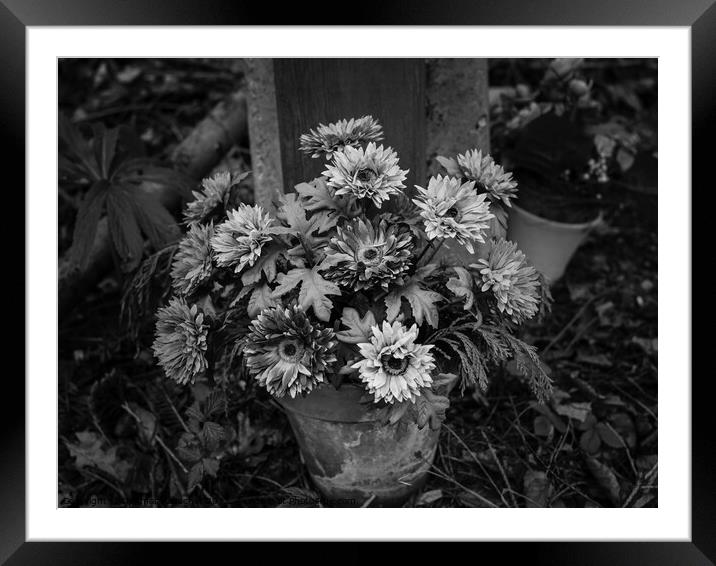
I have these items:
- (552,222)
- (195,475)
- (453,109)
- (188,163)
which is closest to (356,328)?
(195,475)

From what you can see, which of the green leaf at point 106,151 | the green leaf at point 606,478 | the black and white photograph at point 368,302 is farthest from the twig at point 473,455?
the green leaf at point 106,151

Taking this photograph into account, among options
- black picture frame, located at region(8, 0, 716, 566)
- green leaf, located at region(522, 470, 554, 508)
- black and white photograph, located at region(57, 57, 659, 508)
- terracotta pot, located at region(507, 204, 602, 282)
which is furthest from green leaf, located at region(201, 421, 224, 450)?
terracotta pot, located at region(507, 204, 602, 282)

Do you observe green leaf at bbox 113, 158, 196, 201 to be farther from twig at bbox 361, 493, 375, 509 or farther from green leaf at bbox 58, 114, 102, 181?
twig at bbox 361, 493, 375, 509

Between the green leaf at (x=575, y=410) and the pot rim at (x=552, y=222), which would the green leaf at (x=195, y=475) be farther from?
the pot rim at (x=552, y=222)

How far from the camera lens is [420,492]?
158cm

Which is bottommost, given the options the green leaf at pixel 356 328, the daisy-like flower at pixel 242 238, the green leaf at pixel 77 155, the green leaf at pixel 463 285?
the green leaf at pixel 356 328

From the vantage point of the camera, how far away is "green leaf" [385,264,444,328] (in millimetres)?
1180

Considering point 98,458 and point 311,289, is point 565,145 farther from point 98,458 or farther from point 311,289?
point 98,458

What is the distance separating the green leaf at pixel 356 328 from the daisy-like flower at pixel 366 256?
0.05m

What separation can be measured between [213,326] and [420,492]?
0.66 meters

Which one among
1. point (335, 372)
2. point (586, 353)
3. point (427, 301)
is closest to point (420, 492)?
point (335, 372)

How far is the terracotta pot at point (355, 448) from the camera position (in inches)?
52.2
